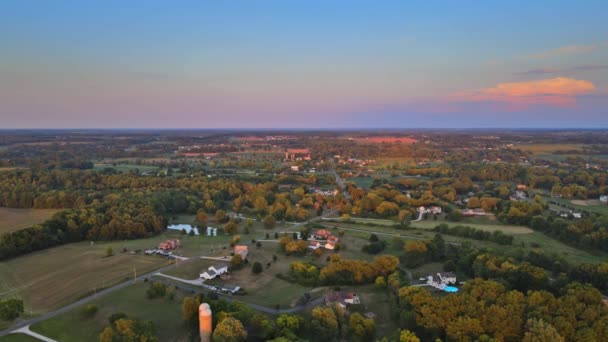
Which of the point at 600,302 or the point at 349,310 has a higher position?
the point at 600,302

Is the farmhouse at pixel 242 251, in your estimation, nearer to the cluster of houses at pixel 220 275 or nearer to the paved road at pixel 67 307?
the cluster of houses at pixel 220 275

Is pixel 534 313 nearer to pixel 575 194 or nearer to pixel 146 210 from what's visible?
pixel 146 210

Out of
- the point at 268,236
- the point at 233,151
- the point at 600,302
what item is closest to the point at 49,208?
the point at 268,236

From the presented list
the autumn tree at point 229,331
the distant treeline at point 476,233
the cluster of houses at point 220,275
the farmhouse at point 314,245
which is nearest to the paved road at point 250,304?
the cluster of houses at point 220,275

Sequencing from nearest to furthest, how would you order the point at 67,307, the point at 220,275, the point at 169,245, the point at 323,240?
the point at 67,307 → the point at 220,275 → the point at 169,245 → the point at 323,240

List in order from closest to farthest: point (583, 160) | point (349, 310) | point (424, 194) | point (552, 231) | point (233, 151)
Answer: point (349, 310) < point (552, 231) < point (424, 194) < point (583, 160) < point (233, 151)

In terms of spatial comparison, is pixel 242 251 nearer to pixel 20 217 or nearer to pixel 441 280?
pixel 441 280

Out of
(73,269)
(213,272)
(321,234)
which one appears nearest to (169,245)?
(73,269)
